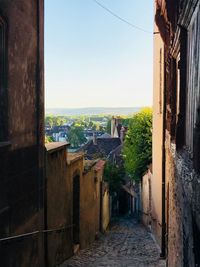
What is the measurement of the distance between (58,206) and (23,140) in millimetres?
4032

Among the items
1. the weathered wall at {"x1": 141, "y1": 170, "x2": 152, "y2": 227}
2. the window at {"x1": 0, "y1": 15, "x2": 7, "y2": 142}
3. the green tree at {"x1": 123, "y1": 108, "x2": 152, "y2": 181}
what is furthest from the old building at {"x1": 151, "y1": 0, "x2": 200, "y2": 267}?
the green tree at {"x1": 123, "y1": 108, "x2": 152, "y2": 181}

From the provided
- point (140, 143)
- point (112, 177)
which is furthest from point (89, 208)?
point (112, 177)

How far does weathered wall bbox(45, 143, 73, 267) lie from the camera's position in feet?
38.8

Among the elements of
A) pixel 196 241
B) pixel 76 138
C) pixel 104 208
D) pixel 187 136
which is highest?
pixel 187 136

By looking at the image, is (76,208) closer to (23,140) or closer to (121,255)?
(121,255)

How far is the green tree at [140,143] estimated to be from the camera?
26672mm

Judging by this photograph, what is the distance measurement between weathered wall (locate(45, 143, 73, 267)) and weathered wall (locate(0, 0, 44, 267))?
82 cm

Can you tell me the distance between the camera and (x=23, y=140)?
9.55m

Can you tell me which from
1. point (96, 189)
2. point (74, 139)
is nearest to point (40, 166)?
point (96, 189)

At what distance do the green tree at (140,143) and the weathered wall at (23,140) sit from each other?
16.1 m

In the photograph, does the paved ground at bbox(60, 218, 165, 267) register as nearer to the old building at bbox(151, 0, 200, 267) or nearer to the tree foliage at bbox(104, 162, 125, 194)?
the old building at bbox(151, 0, 200, 267)

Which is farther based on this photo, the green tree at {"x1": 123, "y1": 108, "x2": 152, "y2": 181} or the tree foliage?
the tree foliage

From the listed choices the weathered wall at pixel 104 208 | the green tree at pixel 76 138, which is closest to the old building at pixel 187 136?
the weathered wall at pixel 104 208

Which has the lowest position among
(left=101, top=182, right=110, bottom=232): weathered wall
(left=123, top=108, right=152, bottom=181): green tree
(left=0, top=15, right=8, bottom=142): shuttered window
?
(left=101, top=182, right=110, bottom=232): weathered wall
